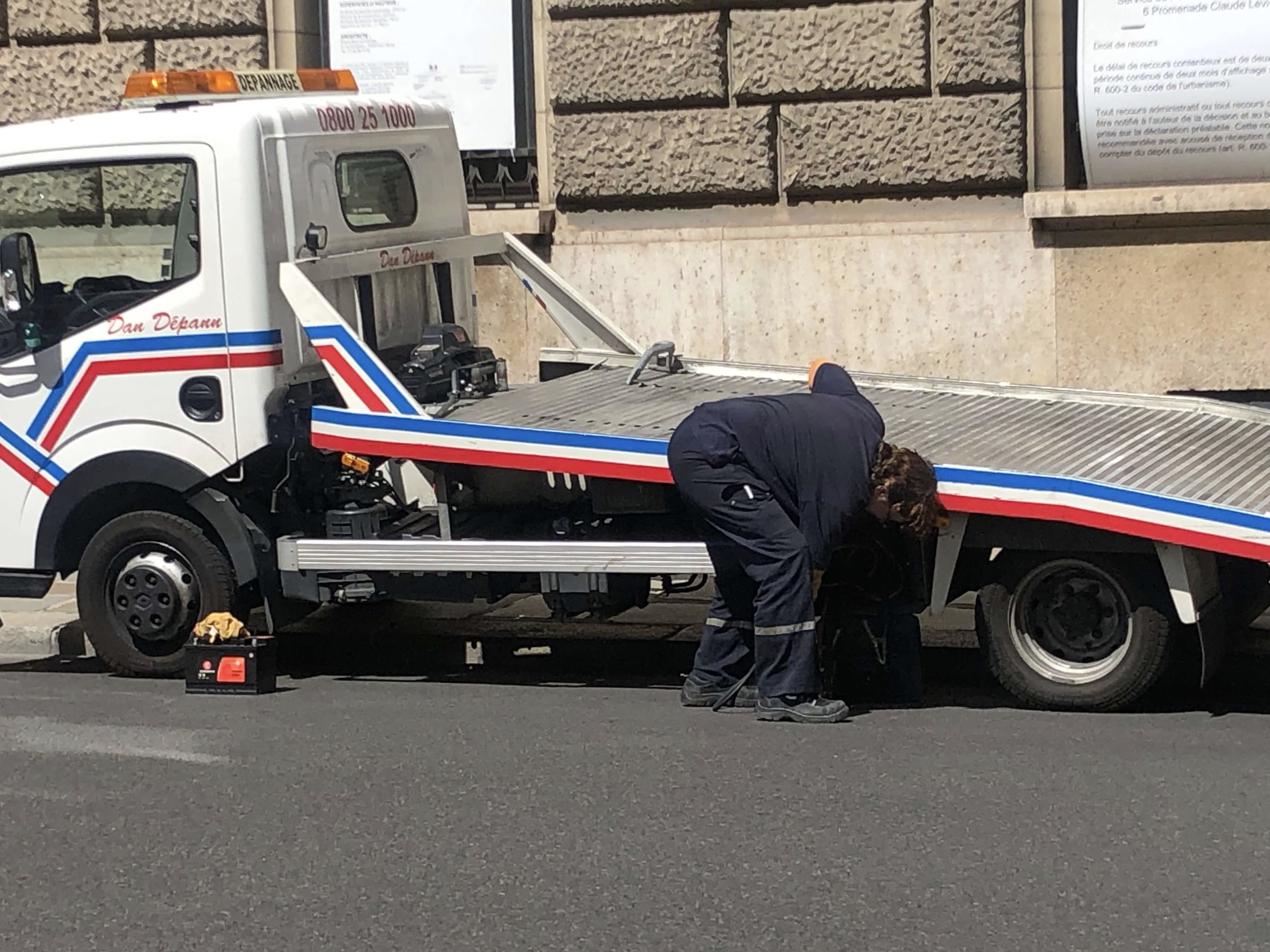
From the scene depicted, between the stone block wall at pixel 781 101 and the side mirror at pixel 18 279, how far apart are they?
4.69 meters

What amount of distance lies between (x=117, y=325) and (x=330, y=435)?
1015mm

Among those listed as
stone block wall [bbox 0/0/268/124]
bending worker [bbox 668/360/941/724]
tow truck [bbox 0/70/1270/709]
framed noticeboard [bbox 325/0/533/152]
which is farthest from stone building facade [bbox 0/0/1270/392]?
bending worker [bbox 668/360/941/724]

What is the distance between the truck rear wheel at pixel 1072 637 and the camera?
6340 millimetres

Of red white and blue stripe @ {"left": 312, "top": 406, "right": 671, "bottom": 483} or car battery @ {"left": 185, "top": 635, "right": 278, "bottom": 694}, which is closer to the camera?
red white and blue stripe @ {"left": 312, "top": 406, "right": 671, "bottom": 483}

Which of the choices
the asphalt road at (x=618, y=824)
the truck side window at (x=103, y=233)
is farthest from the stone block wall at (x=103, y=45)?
the asphalt road at (x=618, y=824)

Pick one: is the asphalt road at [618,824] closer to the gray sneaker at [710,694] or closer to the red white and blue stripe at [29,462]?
the gray sneaker at [710,694]

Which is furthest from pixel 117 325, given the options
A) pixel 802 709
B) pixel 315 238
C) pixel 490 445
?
pixel 802 709

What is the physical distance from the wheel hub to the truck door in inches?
17.1

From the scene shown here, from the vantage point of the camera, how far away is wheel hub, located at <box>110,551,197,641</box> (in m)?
7.39

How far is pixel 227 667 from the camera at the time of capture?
716 centimetres

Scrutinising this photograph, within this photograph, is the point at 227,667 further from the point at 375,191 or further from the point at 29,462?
the point at 375,191

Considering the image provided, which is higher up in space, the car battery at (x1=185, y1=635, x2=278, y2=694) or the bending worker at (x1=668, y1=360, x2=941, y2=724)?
the bending worker at (x1=668, y1=360, x2=941, y2=724)

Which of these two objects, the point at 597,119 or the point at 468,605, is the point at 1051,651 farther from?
the point at 597,119

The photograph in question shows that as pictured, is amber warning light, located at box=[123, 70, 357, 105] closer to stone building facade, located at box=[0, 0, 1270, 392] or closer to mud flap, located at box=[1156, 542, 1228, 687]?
stone building facade, located at box=[0, 0, 1270, 392]
